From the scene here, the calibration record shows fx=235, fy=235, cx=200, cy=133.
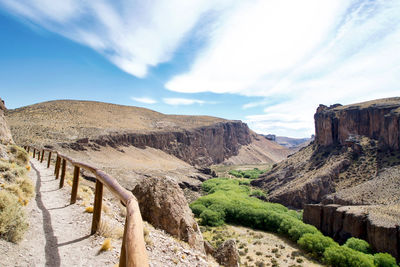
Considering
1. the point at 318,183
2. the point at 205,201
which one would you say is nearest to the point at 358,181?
the point at 318,183

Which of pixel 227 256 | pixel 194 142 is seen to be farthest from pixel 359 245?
pixel 194 142

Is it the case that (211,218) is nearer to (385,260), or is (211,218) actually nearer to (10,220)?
(385,260)

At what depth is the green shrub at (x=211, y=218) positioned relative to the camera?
38312 millimetres

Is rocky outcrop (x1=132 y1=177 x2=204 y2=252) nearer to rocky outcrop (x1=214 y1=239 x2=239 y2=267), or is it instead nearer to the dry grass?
rocky outcrop (x1=214 y1=239 x2=239 y2=267)

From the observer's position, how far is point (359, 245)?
97.7 ft

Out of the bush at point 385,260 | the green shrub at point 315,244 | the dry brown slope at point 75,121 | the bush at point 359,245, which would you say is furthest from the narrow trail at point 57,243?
the dry brown slope at point 75,121

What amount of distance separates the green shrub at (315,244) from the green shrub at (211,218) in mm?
12726

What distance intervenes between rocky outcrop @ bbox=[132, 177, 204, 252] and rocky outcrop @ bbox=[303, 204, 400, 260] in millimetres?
30478

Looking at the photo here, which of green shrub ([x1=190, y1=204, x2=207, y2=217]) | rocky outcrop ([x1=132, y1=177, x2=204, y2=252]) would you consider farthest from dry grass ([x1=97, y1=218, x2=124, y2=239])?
green shrub ([x1=190, y1=204, x2=207, y2=217])

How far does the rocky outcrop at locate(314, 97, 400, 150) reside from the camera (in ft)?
199

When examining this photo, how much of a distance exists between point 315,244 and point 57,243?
33178mm

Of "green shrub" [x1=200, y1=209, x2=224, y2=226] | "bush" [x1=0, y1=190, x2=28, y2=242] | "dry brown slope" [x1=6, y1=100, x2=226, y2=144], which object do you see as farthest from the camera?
"dry brown slope" [x1=6, y1=100, x2=226, y2=144]

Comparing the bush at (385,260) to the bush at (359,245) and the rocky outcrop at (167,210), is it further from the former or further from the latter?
the rocky outcrop at (167,210)

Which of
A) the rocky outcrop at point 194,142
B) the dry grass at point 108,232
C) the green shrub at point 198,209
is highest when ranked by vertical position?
the rocky outcrop at point 194,142
